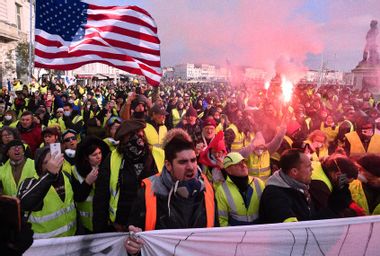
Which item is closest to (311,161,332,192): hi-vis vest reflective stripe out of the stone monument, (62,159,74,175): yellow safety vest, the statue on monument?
(62,159,74,175): yellow safety vest

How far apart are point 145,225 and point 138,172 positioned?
92 centimetres

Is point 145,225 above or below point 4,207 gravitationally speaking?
below

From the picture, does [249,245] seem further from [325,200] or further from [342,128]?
[342,128]

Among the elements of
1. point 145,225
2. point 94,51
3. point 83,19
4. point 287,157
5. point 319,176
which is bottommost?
point 145,225

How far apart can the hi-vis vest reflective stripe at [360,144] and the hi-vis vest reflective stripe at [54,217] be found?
13.8ft

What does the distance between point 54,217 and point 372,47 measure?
29.2 metres

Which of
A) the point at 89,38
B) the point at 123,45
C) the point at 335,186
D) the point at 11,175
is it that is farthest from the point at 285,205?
the point at 89,38

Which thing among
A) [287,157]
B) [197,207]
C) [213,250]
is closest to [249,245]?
[213,250]

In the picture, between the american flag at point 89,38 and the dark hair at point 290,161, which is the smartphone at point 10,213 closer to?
the dark hair at point 290,161

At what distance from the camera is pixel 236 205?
10.4 feet

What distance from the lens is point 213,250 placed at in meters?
2.47

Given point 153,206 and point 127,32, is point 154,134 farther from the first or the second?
point 153,206

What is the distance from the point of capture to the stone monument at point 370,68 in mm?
23969

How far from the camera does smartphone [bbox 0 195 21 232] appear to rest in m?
1.67
